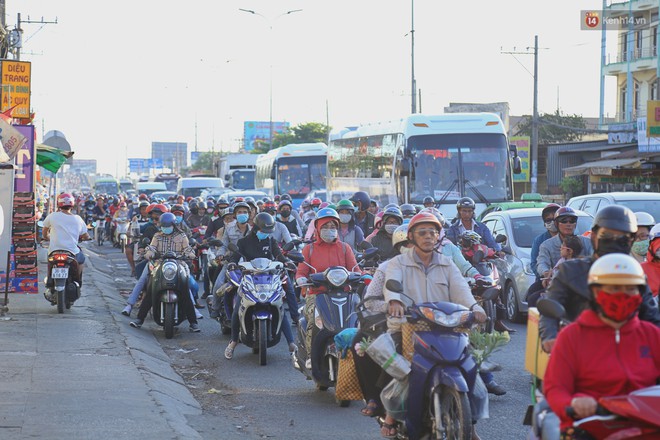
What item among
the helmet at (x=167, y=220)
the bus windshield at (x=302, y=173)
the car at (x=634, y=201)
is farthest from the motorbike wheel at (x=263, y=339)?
Answer: the bus windshield at (x=302, y=173)

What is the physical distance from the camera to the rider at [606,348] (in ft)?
15.3

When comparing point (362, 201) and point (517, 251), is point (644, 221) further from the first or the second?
point (362, 201)

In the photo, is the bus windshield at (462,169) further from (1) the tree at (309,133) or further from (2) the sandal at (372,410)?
(1) the tree at (309,133)

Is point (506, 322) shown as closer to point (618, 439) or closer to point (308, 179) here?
point (618, 439)

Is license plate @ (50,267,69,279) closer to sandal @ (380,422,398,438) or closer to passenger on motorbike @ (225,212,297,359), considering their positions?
passenger on motorbike @ (225,212,297,359)

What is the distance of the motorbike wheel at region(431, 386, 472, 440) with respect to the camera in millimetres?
6500

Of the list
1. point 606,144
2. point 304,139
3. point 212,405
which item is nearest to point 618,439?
point 212,405

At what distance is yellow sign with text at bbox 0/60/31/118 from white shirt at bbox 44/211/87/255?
13105 millimetres

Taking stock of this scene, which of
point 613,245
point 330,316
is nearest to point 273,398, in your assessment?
point 330,316

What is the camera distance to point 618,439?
4.57 meters

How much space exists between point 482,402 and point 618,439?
2252 millimetres

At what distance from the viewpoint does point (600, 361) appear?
4762 mm

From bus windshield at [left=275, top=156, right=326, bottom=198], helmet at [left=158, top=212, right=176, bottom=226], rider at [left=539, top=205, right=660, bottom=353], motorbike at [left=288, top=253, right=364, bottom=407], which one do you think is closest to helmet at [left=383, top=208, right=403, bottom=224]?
motorbike at [left=288, top=253, right=364, bottom=407]

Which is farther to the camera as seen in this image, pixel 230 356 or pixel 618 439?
pixel 230 356
